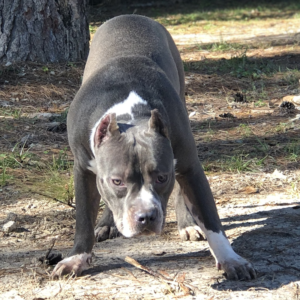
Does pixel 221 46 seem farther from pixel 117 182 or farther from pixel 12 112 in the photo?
Result: pixel 117 182

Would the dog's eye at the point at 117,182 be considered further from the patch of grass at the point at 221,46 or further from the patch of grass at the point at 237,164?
the patch of grass at the point at 221,46

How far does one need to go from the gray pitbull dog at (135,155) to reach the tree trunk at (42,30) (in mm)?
3245

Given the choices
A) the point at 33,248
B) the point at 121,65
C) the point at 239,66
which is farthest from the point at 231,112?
the point at 33,248

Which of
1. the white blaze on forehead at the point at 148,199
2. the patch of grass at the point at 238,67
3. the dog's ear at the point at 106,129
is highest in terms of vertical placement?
the dog's ear at the point at 106,129

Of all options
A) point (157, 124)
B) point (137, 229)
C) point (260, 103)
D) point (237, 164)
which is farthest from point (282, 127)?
point (137, 229)

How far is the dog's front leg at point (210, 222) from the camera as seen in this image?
11.1ft

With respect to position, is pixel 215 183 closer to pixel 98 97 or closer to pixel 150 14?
pixel 98 97

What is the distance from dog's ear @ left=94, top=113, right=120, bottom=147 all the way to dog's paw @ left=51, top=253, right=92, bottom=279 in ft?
2.33

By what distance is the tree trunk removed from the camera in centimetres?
748

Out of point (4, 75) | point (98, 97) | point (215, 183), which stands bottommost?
point (215, 183)

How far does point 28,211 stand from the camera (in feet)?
14.8

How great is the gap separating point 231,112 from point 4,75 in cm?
293

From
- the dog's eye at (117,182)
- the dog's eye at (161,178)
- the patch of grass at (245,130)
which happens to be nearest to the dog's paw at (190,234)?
the dog's eye at (161,178)

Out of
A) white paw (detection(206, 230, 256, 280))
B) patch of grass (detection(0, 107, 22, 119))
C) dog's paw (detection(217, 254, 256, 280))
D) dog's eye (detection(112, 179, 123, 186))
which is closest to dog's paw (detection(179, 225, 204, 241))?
white paw (detection(206, 230, 256, 280))
